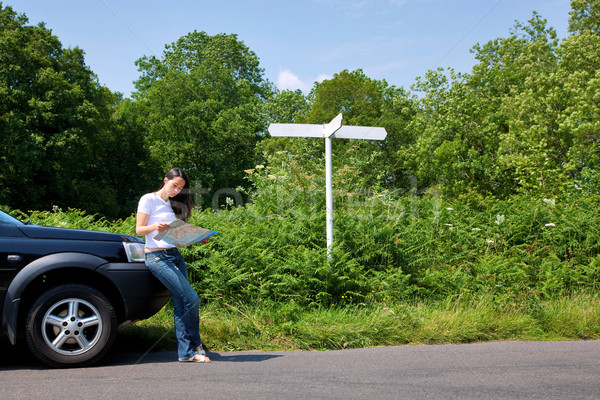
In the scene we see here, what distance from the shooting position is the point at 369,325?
6.34 meters

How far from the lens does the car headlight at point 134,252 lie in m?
5.41

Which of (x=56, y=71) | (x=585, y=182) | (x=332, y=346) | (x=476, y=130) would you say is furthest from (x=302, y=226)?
(x=56, y=71)

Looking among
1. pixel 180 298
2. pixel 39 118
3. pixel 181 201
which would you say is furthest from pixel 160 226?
pixel 39 118

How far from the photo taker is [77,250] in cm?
519

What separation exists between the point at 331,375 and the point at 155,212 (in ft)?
7.57

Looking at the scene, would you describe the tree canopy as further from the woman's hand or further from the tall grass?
the woman's hand

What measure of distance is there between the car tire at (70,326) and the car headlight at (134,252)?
470 millimetres

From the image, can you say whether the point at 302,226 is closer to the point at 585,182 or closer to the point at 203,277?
the point at 203,277

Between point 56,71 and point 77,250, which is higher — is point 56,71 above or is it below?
above

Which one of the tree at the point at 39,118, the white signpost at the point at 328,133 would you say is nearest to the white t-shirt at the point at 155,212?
the white signpost at the point at 328,133

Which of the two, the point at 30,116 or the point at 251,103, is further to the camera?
Answer: the point at 251,103

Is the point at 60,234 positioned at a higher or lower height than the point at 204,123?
lower

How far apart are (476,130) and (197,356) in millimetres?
31941

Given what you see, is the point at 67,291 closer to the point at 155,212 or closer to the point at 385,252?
the point at 155,212
